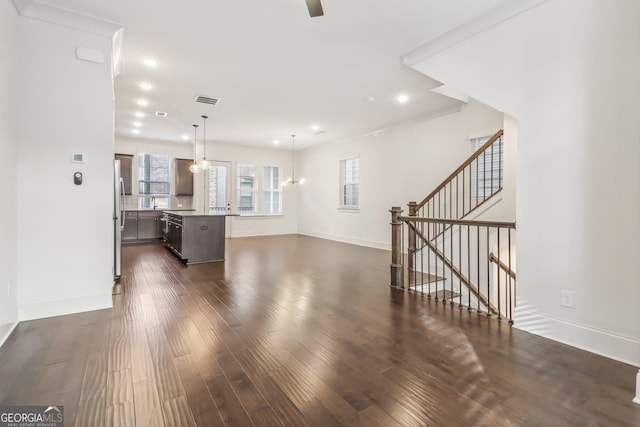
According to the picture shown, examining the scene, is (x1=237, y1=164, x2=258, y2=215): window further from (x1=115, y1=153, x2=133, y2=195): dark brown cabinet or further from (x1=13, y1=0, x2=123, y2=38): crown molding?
(x1=13, y1=0, x2=123, y2=38): crown molding

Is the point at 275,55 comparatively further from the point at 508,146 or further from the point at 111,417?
the point at 111,417

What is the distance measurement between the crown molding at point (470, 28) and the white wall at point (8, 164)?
3.90 m

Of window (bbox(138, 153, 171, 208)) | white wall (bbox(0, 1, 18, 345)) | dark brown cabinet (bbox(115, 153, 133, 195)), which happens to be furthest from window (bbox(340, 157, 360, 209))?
white wall (bbox(0, 1, 18, 345))

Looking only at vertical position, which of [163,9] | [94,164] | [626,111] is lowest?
[94,164]

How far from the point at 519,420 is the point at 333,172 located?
7.97 m

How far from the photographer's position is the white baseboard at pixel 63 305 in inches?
112

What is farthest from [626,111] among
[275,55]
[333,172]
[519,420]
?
[333,172]

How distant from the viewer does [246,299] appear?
3.55m

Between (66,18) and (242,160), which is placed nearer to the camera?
(66,18)

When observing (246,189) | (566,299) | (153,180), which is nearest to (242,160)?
(246,189)

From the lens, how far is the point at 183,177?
9000mm

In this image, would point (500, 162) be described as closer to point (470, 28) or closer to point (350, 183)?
point (470, 28)

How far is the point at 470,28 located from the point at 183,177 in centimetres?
815

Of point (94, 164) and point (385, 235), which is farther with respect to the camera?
point (385, 235)
